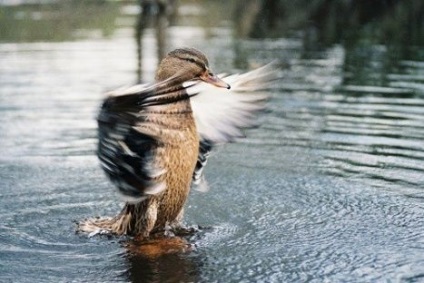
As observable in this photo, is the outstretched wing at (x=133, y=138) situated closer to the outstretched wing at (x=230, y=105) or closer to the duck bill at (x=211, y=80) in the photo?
the duck bill at (x=211, y=80)

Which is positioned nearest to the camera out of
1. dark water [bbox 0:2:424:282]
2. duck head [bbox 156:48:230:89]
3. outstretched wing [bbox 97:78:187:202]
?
outstretched wing [bbox 97:78:187:202]

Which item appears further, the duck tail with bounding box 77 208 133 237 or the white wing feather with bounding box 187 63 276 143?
the white wing feather with bounding box 187 63 276 143

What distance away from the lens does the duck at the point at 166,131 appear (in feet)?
17.7

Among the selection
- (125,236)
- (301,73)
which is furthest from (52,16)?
(125,236)

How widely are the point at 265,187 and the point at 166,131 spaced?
1929mm

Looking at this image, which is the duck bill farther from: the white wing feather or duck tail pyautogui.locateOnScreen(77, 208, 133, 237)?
duck tail pyautogui.locateOnScreen(77, 208, 133, 237)

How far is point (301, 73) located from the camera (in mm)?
14656

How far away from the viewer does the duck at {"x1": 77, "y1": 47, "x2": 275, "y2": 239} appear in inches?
212

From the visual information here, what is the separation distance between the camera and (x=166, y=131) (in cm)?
609

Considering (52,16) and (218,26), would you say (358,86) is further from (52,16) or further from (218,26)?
(52,16)

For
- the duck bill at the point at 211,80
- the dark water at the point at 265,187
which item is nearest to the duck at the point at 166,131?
the duck bill at the point at 211,80

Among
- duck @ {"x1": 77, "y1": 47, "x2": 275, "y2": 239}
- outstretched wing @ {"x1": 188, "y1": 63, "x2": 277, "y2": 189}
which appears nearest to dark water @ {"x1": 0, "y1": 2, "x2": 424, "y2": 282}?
duck @ {"x1": 77, "y1": 47, "x2": 275, "y2": 239}

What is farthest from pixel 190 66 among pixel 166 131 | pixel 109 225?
pixel 109 225

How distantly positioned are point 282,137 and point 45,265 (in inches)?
175
